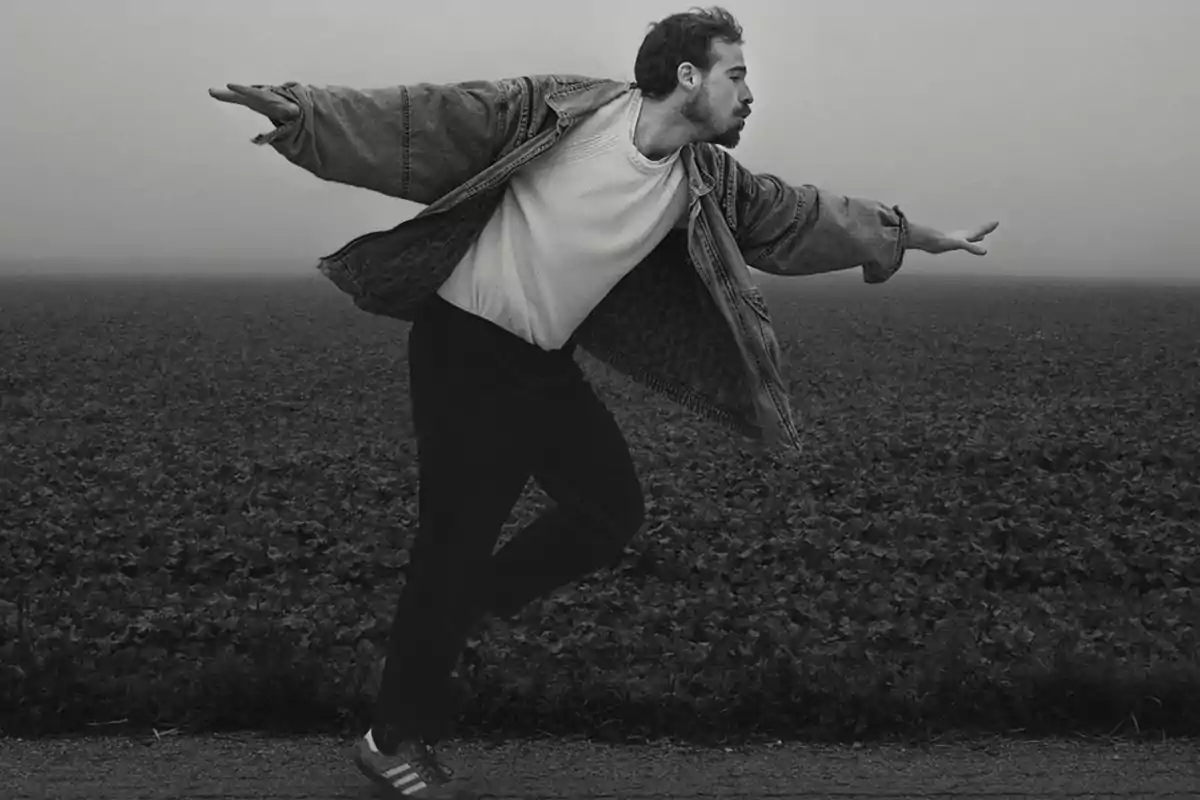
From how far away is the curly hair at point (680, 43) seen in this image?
2982 mm

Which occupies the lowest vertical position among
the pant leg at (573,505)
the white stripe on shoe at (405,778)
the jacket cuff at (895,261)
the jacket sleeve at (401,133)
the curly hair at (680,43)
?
the white stripe on shoe at (405,778)

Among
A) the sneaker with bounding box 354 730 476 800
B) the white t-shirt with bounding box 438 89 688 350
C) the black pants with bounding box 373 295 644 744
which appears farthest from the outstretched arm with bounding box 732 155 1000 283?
the sneaker with bounding box 354 730 476 800

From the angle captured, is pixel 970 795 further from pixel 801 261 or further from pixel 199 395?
pixel 199 395

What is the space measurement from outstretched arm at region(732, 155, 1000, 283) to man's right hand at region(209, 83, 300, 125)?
3.69 feet

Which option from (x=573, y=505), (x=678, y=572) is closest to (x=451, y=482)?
(x=573, y=505)

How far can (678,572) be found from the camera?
583cm

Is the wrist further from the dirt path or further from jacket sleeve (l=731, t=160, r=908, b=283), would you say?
the dirt path

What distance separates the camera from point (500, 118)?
2.97m

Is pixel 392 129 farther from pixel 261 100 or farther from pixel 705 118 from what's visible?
pixel 705 118

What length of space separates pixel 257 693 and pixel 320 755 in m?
0.40

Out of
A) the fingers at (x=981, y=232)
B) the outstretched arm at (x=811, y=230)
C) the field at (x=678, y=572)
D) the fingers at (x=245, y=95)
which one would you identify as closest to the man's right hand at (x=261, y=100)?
the fingers at (x=245, y=95)

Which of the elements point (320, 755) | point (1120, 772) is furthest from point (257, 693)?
point (1120, 772)

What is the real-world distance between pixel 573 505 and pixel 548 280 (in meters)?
0.59

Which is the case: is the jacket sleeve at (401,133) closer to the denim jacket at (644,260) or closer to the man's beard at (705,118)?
the denim jacket at (644,260)
